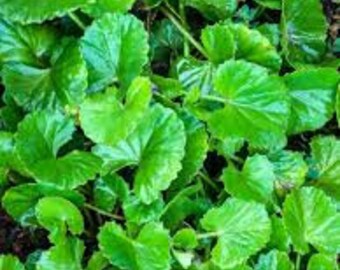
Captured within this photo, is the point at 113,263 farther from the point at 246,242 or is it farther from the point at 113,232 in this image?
the point at 246,242

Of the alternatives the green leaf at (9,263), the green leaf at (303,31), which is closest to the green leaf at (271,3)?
the green leaf at (303,31)

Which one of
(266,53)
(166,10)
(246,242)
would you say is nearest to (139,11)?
(166,10)

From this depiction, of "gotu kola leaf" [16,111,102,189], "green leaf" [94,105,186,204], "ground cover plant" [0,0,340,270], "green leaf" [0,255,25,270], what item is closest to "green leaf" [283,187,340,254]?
"ground cover plant" [0,0,340,270]

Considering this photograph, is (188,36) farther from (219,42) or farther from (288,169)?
(288,169)

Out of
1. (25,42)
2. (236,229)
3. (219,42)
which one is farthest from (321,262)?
(25,42)

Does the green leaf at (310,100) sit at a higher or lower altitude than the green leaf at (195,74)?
lower

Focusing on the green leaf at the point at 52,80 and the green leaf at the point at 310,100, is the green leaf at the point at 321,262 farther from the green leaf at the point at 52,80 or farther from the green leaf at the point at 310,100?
the green leaf at the point at 52,80
